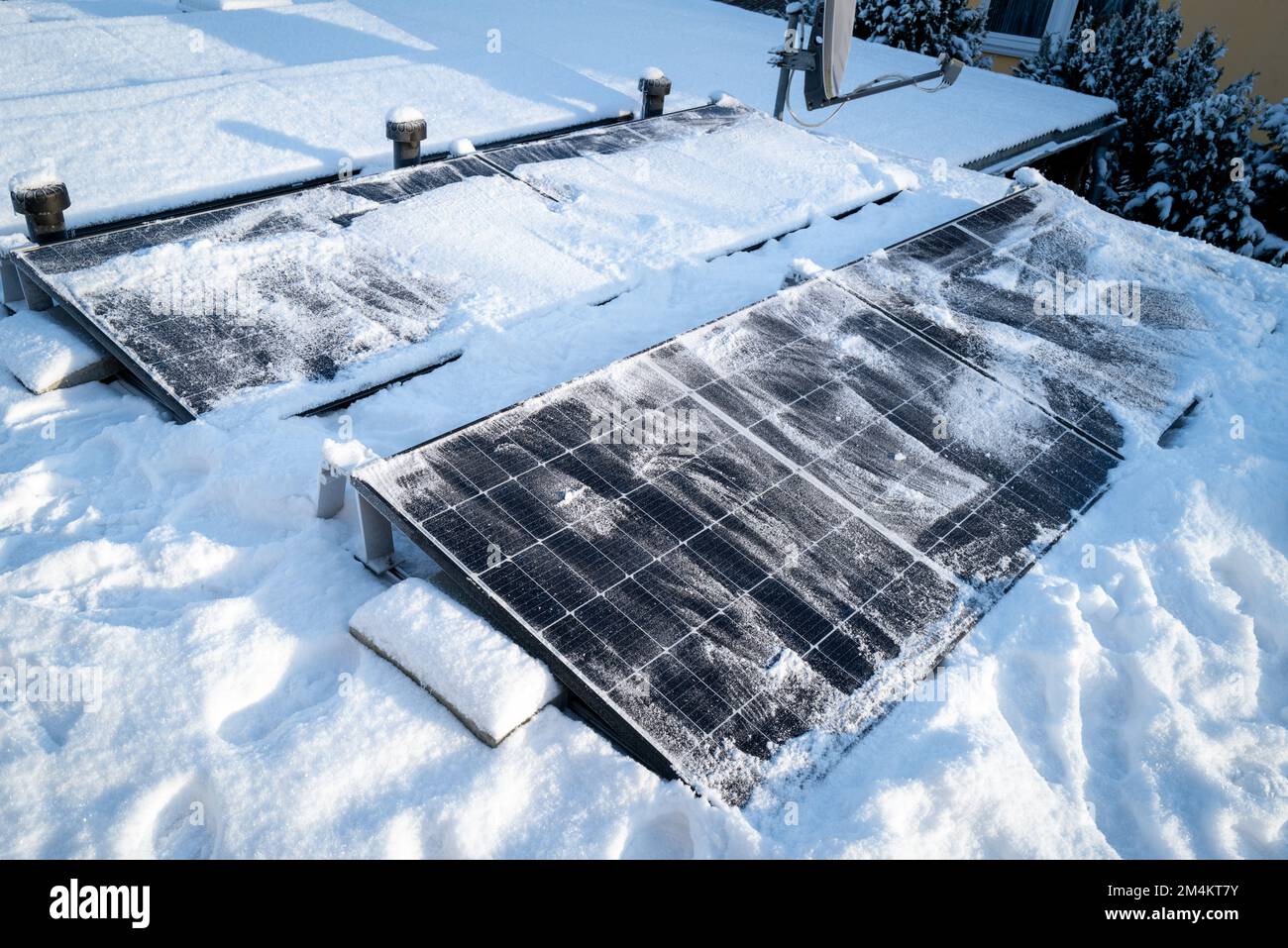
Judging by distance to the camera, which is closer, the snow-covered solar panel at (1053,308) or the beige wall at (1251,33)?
the snow-covered solar panel at (1053,308)

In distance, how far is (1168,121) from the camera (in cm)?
1380

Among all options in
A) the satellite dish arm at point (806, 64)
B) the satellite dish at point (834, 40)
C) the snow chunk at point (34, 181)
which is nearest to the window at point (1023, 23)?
the satellite dish arm at point (806, 64)

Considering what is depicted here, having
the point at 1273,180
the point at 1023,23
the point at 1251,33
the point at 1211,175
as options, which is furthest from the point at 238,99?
the point at 1251,33

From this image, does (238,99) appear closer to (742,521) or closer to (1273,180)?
(742,521)

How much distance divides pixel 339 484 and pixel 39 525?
1.54m

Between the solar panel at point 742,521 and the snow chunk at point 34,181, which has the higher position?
the snow chunk at point 34,181

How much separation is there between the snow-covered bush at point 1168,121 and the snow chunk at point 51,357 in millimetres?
13694

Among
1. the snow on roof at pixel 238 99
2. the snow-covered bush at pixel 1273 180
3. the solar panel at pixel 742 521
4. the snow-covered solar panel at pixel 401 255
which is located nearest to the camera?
the solar panel at pixel 742 521

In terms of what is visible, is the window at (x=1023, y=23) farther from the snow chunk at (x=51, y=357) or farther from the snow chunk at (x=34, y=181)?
the snow chunk at (x=51, y=357)

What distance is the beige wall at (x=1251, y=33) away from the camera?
16.5m

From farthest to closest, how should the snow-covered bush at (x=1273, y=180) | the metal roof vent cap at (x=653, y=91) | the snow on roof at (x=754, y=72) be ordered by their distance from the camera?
the snow-covered bush at (x=1273, y=180) → the snow on roof at (x=754, y=72) → the metal roof vent cap at (x=653, y=91)

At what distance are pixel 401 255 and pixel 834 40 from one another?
486 cm
